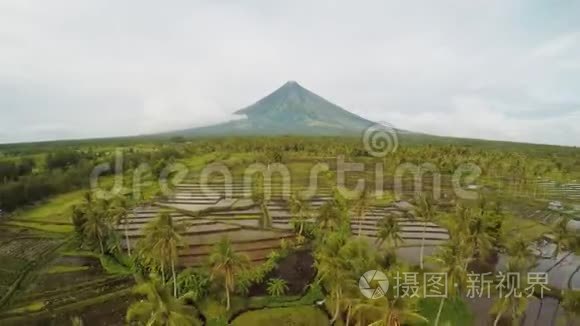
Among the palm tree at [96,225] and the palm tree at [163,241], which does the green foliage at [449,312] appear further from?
the palm tree at [96,225]

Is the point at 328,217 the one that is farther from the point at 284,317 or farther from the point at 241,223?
the point at 241,223

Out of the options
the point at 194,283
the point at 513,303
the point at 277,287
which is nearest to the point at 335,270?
the point at 277,287

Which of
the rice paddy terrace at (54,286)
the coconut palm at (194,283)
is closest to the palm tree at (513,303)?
the coconut palm at (194,283)

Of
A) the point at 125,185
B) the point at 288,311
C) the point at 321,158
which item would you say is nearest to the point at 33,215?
the point at 125,185

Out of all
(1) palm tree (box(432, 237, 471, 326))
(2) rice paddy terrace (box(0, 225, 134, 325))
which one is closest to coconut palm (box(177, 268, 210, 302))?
(2) rice paddy terrace (box(0, 225, 134, 325))

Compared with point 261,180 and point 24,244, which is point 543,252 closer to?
point 261,180
